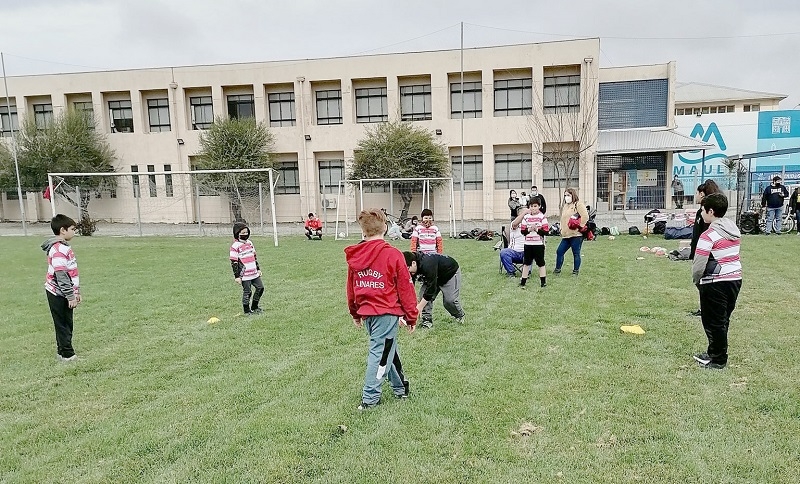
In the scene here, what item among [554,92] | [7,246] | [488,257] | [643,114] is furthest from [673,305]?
[643,114]

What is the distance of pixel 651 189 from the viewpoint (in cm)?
2292

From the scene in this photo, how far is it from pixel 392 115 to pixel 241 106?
29.9 ft

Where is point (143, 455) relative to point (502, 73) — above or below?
below

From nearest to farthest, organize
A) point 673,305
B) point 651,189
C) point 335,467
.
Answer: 1. point 335,467
2. point 673,305
3. point 651,189

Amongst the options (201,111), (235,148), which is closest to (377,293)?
(235,148)

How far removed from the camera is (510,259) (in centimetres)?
965

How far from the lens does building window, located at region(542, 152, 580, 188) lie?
1041 inches

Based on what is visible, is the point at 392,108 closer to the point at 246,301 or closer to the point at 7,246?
the point at 7,246

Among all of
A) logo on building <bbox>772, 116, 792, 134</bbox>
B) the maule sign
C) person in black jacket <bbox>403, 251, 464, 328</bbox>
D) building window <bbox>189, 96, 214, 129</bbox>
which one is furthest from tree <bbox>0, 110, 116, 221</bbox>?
logo on building <bbox>772, 116, 792, 134</bbox>

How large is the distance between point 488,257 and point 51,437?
33.1 ft

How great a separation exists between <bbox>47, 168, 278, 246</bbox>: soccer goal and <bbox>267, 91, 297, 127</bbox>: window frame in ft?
11.5

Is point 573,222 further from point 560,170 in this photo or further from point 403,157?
point 560,170

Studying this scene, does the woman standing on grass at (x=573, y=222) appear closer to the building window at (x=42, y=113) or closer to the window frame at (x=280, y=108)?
the window frame at (x=280, y=108)

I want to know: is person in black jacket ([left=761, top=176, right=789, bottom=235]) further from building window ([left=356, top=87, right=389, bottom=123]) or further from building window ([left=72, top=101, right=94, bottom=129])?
building window ([left=72, top=101, right=94, bottom=129])
